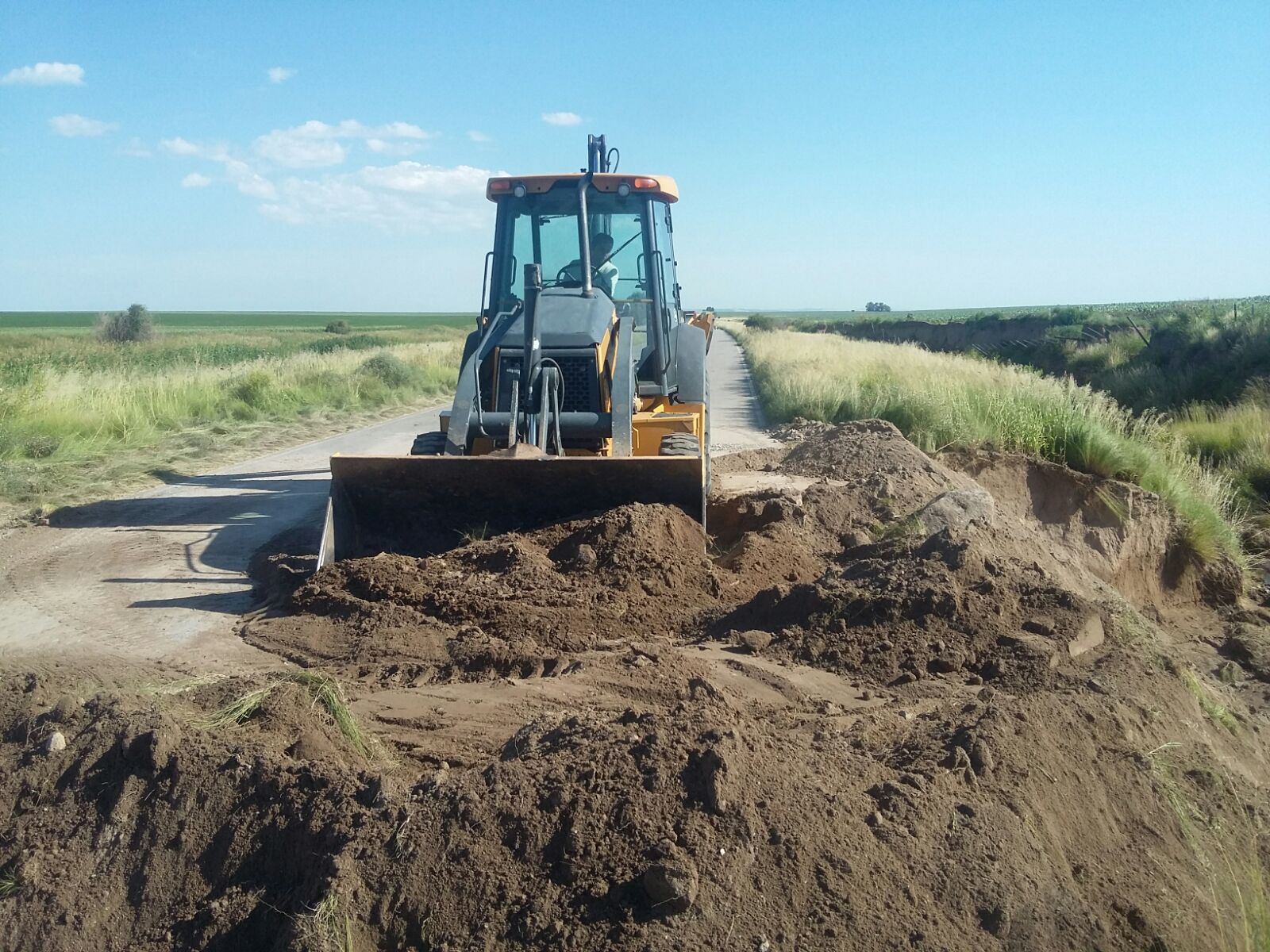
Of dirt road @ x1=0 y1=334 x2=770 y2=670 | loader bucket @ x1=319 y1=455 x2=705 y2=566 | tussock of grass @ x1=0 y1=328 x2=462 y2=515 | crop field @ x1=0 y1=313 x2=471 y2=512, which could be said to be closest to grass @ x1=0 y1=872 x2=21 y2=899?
dirt road @ x1=0 y1=334 x2=770 y2=670

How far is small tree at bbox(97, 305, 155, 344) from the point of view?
49781mm

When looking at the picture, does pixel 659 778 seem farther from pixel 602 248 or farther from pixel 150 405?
pixel 150 405

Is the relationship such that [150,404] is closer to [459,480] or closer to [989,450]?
[459,480]

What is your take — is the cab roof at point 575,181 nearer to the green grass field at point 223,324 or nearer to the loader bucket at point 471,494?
the loader bucket at point 471,494

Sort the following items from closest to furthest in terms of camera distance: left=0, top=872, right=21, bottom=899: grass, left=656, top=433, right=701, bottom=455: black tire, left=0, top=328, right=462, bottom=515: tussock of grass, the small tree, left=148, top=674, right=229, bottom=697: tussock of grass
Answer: left=0, top=872, right=21, bottom=899: grass < left=148, top=674, right=229, bottom=697: tussock of grass < left=656, top=433, right=701, bottom=455: black tire < left=0, top=328, right=462, bottom=515: tussock of grass < the small tree

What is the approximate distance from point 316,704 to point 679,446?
392 cm

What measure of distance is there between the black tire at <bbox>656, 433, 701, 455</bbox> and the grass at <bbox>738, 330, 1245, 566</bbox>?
450 centimetres

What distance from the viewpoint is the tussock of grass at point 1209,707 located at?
5.00 metres

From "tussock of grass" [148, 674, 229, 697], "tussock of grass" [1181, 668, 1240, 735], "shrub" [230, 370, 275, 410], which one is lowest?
"tussock of grass" [1181, 668, 1240, 735]

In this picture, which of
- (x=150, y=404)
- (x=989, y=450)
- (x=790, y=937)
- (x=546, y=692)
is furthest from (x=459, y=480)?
(x=150, y=404)

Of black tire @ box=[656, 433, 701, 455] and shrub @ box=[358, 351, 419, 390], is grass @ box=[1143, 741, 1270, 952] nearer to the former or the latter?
black tire @ box=[656, 433, 701, 455]

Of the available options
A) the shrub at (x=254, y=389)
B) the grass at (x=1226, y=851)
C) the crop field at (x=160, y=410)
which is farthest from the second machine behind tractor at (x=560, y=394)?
the shrub at (x=254, y=389)

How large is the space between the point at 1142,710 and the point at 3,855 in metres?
4.60

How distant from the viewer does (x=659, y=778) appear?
3451 millimetres
